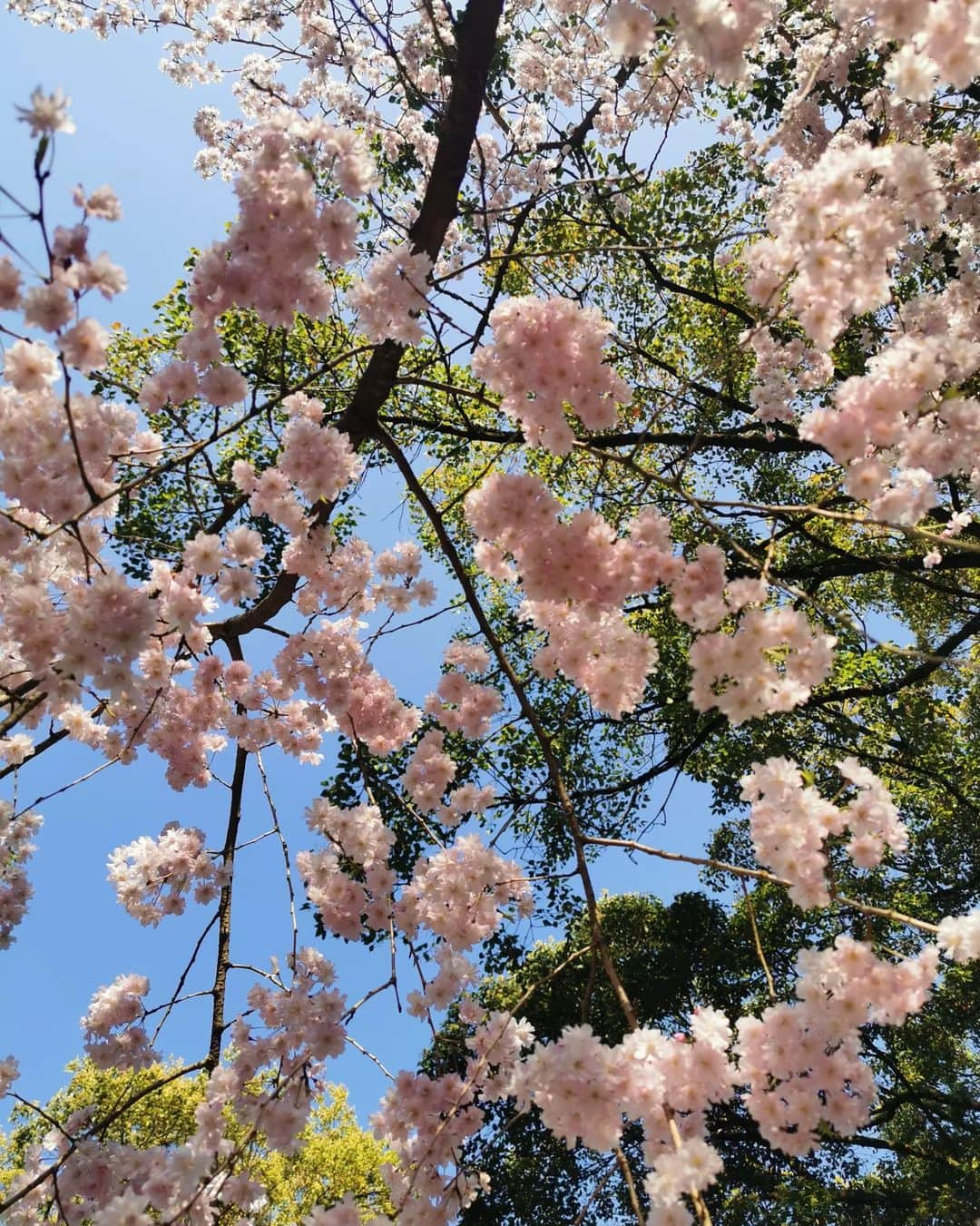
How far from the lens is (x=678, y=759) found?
6199mm

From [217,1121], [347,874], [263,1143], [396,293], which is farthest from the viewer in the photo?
[263,1143]

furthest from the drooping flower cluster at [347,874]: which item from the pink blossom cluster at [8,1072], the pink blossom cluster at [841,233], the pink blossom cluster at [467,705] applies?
the pink blossom cluster at [841,233]

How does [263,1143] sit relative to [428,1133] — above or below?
above

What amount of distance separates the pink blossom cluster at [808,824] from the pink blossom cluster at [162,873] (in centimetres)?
259

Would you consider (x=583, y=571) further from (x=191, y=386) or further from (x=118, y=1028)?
(x=118, y=1028)

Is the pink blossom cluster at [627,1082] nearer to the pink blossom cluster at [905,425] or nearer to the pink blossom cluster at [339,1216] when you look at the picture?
the pink blossom cluster at [339,1216]

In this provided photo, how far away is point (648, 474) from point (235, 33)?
673 centimetres

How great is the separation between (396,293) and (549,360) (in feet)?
1.93

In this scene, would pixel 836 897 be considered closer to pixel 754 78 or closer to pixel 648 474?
pixel 648 474

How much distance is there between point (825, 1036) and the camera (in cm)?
198

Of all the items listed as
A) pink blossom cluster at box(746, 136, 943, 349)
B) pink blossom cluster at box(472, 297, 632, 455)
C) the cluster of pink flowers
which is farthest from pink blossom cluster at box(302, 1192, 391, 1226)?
pink blossom cluster at box(746, 136, 943, 349)

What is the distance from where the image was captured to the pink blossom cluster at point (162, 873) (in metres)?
3.50

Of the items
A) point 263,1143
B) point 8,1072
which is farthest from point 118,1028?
point 263,1143

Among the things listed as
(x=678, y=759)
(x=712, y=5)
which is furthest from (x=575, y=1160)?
(x=712, y=5)
